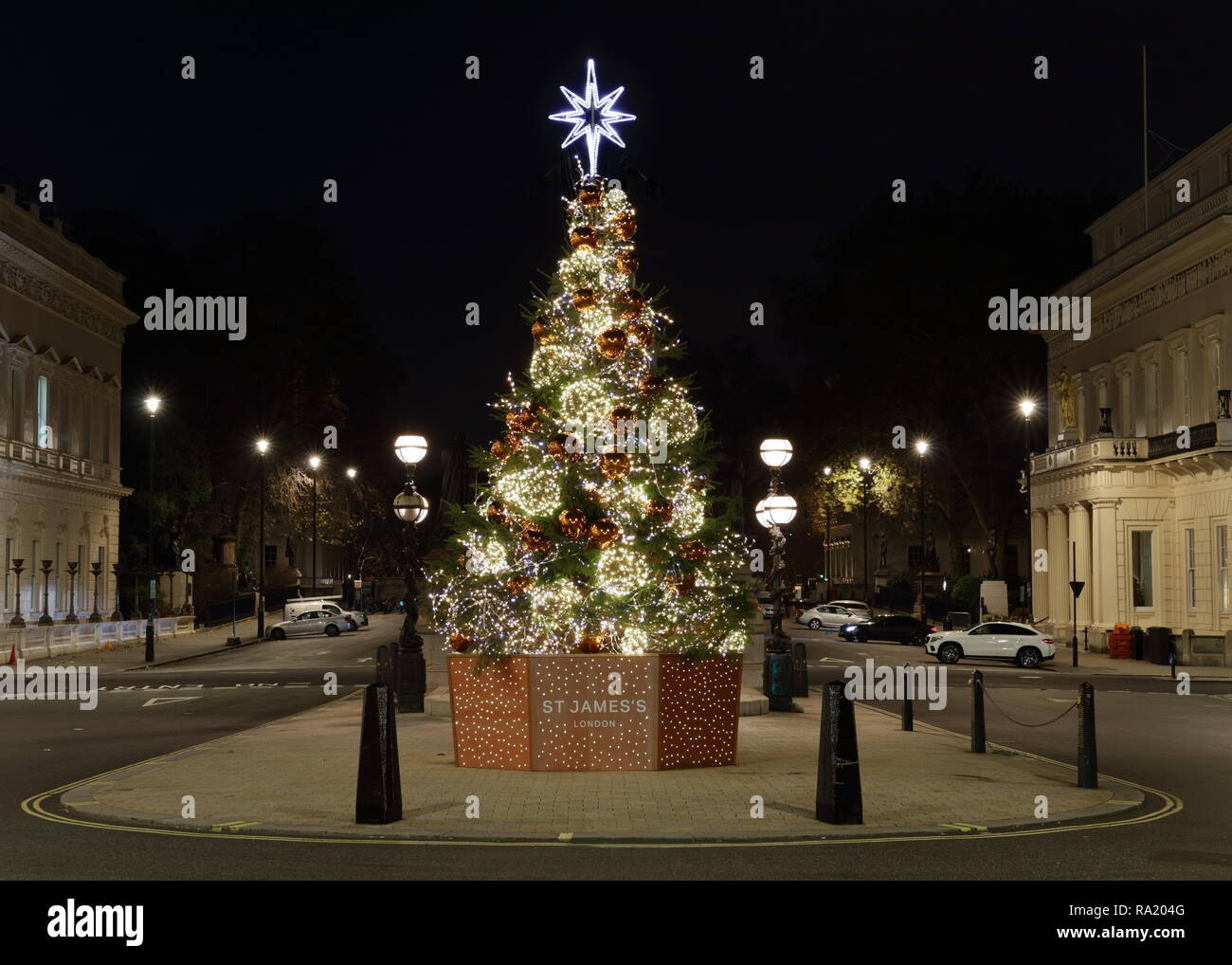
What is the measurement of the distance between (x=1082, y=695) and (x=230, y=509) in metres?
70.9

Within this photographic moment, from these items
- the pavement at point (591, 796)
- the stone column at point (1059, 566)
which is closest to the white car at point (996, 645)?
the stone column at point (1059, 566)

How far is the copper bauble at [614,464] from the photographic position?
1780 cm

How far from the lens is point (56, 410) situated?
2419 inches

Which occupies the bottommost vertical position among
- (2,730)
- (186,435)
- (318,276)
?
(2,730)

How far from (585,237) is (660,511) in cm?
358

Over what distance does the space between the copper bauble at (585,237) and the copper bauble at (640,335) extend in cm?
110

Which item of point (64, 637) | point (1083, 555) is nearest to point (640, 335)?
point (64, 637)

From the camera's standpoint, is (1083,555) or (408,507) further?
(1083,555)

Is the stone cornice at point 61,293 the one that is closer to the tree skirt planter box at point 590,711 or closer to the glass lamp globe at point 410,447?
the glass lamp globe at point 410,447

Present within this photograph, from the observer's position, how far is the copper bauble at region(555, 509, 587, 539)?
17.5 meters

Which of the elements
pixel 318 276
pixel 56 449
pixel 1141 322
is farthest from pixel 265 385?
pixel 1141 322

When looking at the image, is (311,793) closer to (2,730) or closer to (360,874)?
(360,874)

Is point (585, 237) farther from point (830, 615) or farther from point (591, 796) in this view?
point (830, 615)

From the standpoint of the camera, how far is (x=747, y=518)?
135 m
